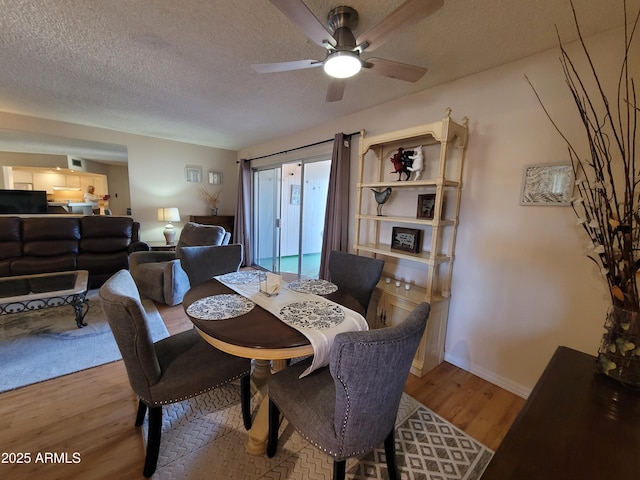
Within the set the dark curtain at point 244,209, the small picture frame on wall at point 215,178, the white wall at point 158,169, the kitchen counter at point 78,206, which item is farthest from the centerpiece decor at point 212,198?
the kitchen counter at point 78,206

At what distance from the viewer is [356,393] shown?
37.9 inches

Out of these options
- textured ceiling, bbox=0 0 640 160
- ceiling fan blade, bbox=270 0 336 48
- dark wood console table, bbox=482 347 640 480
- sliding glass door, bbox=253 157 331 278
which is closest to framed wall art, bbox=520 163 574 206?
textured ceiling, bbox=0 0 640 160

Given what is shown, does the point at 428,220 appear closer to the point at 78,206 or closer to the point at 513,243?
the point at 513,243

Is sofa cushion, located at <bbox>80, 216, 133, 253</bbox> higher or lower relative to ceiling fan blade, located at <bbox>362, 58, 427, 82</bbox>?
lower

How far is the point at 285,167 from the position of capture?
4.62 metres

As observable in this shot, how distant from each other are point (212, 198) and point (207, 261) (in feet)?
11.3

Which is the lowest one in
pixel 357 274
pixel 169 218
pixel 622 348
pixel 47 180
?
pixel 357 274

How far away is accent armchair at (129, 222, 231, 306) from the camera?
10.5 ft

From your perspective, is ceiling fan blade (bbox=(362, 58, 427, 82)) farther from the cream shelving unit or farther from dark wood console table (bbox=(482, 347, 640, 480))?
dark wood console table (bbox=(482, 347, 640, 480))

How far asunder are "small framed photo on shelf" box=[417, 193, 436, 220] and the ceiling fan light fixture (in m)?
1.22

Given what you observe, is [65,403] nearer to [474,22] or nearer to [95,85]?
[95,85]

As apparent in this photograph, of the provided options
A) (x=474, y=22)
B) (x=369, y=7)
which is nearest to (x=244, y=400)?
(x=369, y=7)

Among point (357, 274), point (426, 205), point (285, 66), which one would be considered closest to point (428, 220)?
point (426, 205)

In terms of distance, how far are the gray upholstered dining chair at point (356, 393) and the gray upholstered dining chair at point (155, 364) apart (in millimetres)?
341
